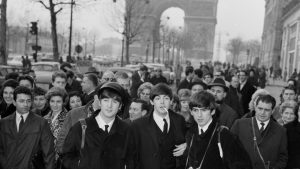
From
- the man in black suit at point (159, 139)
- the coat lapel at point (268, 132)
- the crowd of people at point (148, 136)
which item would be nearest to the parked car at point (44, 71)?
the crowd of people at point (148, 136)

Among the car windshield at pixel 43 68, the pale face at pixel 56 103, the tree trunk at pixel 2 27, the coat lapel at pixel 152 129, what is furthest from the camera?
the car windshield at pixel 43 68

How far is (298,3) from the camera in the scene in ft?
141

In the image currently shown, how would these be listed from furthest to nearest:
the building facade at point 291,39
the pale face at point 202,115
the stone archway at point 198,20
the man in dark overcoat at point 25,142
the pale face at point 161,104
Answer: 1. the stone archway at point 198,20
2. the building facade at point 291,39
3. the man in dark overcoat at point 25,142
4. the pale face at point 161,104
5. the pale face at point 202,115

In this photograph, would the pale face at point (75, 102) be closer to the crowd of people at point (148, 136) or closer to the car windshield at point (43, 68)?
the crowd of people at point (148, 136)

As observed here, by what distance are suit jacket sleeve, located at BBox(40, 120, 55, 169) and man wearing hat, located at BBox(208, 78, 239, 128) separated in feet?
7.92

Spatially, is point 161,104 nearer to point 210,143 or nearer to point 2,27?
point 210,143

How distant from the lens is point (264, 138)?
17.4 ft

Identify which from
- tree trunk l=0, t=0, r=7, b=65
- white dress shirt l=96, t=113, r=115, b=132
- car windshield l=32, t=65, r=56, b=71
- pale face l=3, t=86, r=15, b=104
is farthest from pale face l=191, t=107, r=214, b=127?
tree trunk l=0, t=0, r=7, b=65

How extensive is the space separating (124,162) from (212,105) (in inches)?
43.9

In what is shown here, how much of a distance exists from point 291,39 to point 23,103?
45418 millimetres

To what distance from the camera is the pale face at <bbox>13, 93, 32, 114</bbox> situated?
17.5 ft

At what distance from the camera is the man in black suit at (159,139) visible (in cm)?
466

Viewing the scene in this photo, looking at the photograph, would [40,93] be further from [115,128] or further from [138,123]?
[115,128]

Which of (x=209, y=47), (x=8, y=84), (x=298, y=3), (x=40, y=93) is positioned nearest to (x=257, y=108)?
(x=40, y=93)
